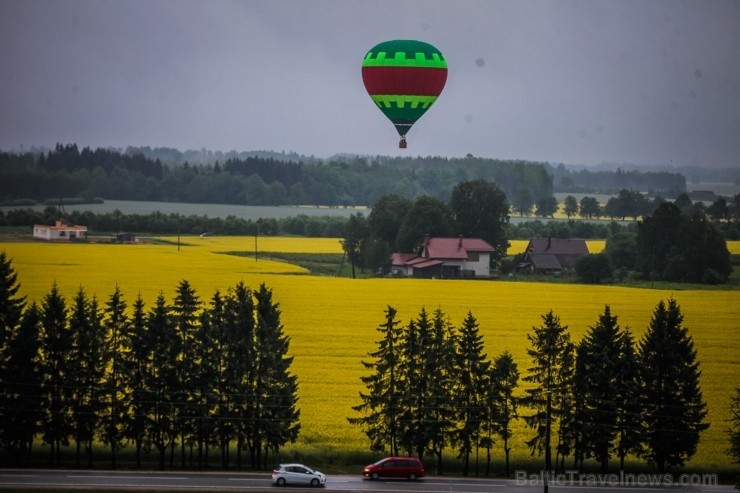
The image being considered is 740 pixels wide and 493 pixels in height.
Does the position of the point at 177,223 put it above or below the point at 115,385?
above

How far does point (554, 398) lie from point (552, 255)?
48.0 metres

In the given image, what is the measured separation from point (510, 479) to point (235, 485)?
7.19 metres

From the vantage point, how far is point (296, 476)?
29.7m

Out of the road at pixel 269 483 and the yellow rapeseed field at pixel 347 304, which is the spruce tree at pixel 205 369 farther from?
the yellow rapeseed field at pixel 347 304

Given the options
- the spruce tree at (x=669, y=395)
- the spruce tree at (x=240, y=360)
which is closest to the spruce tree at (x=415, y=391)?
the spruce tree at (x=240, y=360)

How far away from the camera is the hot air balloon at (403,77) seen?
54.8m

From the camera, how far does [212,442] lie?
3297 cm

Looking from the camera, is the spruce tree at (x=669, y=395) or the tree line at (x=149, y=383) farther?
the spruce tree at (x=669, y=395)

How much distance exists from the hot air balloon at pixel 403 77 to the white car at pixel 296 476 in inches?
1079

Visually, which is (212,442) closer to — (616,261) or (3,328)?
(3,328)

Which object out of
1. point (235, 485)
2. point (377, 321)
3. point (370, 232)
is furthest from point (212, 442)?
point (370, 232)

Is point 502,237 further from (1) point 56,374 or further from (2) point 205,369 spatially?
(1) point 56,374

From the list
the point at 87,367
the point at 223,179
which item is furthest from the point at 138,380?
the point at 223,179

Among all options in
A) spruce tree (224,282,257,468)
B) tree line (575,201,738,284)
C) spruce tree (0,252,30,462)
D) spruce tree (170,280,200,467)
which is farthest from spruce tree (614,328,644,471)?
tree line (575,201,738,284)
